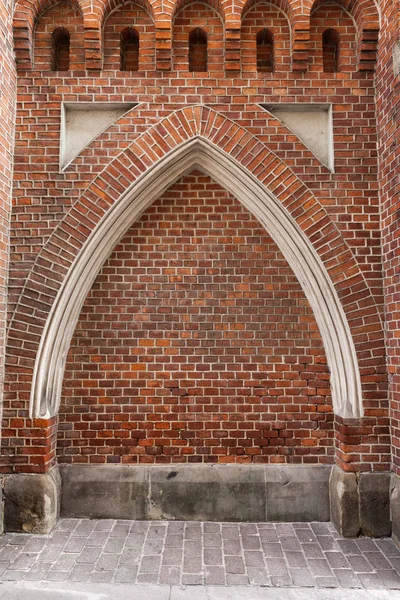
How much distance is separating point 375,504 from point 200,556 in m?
1.64

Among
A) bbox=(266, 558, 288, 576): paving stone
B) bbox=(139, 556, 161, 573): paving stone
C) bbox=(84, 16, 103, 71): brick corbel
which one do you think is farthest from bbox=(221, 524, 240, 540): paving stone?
bbox=(84, 16, 103, 71): brick corbel

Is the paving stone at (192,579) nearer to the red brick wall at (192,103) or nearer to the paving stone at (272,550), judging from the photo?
the paving stone at (272,550)

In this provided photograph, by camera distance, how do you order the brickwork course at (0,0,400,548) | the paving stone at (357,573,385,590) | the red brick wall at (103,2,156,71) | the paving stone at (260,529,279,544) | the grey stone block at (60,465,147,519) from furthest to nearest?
the red brick wall at (103,2,156,71), the grey stone block at (60,465,147,519), the brickwork course at (0,0,400,548), the paving stone at (260,529,279,544), the paving stone at (357,573,385,590)

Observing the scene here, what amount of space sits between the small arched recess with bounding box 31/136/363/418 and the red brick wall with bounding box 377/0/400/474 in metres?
0.35

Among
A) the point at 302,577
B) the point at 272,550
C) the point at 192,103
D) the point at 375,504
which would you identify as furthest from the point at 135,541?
the point at 192,103

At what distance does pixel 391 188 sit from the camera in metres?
3.91

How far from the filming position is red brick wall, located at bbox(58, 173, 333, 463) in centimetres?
Answer: 427

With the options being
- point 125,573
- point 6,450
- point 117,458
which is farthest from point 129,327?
point 125,573

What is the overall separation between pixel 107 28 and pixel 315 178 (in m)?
2.56

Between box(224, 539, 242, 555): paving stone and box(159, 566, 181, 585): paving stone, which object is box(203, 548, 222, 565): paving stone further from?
box(159, 566, 181, 585): paving stone

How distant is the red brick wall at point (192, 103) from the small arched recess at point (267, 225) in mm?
139

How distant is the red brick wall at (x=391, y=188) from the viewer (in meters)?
3.79

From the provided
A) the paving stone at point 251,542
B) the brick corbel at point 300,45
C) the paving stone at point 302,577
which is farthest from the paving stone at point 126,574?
the brick corbel at point 300,45

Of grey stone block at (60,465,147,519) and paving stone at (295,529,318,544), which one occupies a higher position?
grey stone block at (60,465,147,519)
